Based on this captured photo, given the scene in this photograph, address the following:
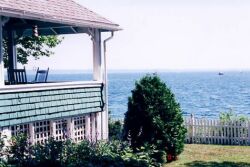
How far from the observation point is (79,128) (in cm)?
1491

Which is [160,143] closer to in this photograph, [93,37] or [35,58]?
[93,37]

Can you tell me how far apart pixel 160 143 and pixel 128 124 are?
52.5 inches

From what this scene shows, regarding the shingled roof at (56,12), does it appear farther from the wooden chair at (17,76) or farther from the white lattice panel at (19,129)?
the white lattice panel at (19,129)

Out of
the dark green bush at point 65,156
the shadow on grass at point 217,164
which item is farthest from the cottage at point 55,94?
the shadow on grass at point 217,164

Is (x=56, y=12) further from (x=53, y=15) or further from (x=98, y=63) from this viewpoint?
(x=98, y=63)

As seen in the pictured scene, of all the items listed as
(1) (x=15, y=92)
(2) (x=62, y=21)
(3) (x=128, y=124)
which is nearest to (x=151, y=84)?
(3) (x=128, y=124)

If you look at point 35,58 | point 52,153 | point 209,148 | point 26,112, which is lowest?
point 209,148

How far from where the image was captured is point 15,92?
11.8m

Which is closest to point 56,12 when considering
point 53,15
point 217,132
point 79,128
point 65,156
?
point 53,15

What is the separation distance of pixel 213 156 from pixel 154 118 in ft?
10.3

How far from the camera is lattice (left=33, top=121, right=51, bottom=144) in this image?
13156 mm

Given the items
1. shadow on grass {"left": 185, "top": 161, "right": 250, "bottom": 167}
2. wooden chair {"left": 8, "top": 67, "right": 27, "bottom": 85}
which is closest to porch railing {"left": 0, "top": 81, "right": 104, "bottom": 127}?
wooden chair {"left": 8, "top": 67, "right": 27, "bottom": 85}

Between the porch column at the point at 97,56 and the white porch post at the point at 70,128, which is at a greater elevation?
the porch column at the point at 97,56

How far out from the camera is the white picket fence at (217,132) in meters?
19.1
